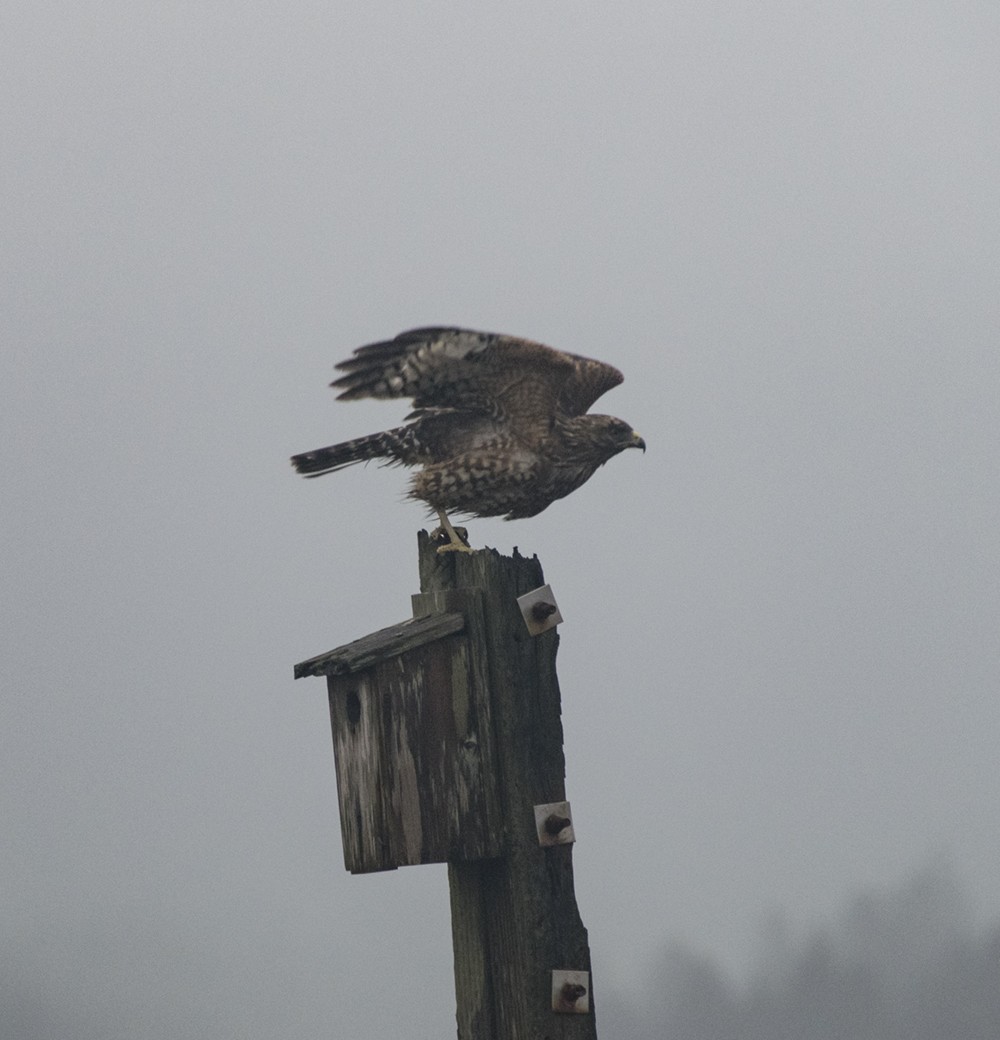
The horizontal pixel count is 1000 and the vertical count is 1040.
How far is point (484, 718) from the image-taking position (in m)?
4.80

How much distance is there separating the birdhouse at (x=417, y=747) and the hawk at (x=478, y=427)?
70 cm

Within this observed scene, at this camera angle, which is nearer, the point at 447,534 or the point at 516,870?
the point at 516,870

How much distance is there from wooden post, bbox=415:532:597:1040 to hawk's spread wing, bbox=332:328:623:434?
0.96m

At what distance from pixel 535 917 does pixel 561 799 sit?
1.47ft

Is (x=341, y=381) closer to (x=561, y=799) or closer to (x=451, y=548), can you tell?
(x=451, y=548)

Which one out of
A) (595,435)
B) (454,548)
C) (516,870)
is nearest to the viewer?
(516,870)

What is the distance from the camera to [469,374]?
5.60 metres

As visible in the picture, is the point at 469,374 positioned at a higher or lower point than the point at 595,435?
higher

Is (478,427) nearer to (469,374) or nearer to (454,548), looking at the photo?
(469,374)

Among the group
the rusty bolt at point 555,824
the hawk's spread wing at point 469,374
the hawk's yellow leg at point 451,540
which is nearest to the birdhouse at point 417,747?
the rusty bolt at point 555,824

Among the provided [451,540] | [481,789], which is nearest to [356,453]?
[451,540]

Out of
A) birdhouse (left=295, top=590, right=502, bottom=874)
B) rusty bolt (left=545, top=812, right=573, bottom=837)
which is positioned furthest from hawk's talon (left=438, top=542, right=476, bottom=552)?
rusty bolt (left=545, top=812, right=573, bottom=837)

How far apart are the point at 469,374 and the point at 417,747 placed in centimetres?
172

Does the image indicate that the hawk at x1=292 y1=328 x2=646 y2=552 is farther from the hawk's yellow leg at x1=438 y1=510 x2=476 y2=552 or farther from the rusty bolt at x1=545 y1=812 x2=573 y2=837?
the rusty bolt at x1=545 y1=812 x2=573 y2=837
